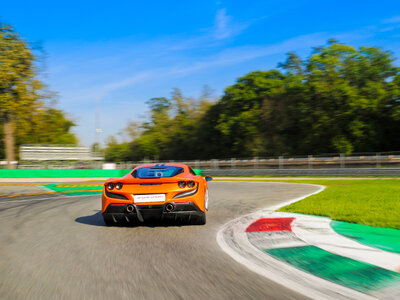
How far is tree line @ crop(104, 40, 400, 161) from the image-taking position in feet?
146

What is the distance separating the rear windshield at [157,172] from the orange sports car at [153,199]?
28 centimetres

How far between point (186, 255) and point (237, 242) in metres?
1.09

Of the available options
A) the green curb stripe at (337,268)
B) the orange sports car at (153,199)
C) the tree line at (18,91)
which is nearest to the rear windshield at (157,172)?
the orange sports car at (153,199)

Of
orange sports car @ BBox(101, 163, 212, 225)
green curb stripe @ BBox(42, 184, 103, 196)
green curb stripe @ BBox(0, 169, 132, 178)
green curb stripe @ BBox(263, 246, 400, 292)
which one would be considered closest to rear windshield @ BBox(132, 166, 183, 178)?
orange sports car @ BBox(101, 163, 212, 225)

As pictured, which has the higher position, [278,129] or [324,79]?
[324,79]

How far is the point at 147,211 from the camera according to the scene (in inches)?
260

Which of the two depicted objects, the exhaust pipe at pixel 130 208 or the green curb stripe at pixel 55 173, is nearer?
the exhaust pipe at pixel 130 208

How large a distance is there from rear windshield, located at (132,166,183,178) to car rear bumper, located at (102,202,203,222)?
79 cm

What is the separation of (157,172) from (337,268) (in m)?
4.13

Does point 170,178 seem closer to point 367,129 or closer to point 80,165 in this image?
point 80,165

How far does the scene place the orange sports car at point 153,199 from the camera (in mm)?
6605

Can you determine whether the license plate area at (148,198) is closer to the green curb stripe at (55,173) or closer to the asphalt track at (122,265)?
the asphalt track at (122,265)

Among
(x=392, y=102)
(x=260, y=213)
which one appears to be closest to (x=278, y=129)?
(x=392, y=102)

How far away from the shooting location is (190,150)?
75.0 metres
